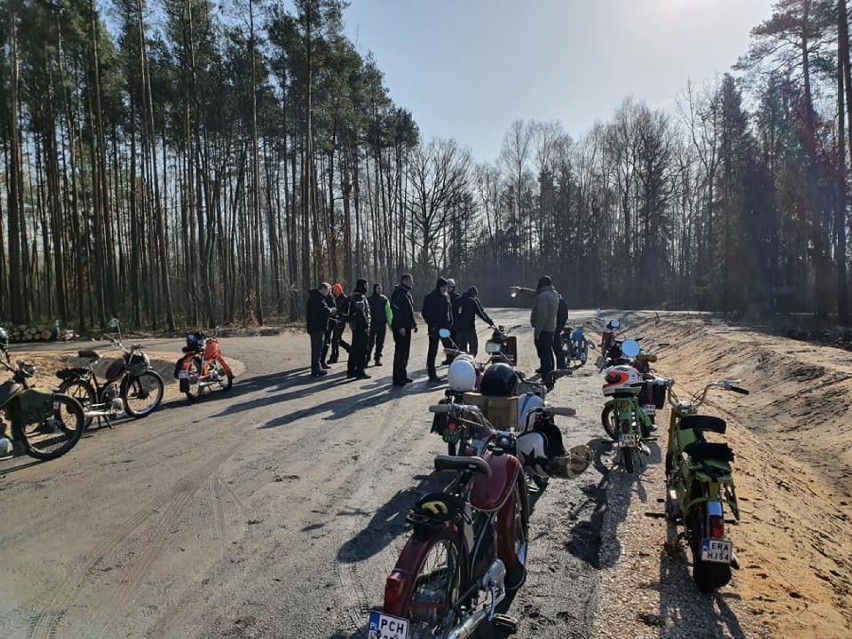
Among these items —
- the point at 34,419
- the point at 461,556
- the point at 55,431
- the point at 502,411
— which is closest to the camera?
the point at 461,556

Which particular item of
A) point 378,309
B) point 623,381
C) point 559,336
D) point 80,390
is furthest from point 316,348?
point 623,381

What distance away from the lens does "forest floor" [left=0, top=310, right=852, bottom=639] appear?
3.12 m

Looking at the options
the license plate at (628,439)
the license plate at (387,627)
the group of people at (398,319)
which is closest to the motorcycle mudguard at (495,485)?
the license plate at (387,627)

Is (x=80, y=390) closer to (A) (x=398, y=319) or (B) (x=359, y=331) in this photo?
(B) (x=359, y=331)

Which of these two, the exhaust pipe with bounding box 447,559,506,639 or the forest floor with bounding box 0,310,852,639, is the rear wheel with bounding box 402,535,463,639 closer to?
the exhaust pipe with bounding box 447,559,506,639

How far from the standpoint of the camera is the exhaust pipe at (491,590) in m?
2.58

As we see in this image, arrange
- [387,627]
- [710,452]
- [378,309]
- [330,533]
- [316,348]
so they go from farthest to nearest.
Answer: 1. [378,309]
2. [316,348]
3. [330,533]
4. [710,452]
5. [387,627]

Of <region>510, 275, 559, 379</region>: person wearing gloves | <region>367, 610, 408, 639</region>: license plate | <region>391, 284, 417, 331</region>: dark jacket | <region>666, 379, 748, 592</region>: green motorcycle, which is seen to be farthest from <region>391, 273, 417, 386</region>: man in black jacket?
<region>367, 610, 408, 639</region>: license plate

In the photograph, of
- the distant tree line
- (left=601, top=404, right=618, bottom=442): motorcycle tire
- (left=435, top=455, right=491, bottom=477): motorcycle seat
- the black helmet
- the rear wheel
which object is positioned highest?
the distant tree line

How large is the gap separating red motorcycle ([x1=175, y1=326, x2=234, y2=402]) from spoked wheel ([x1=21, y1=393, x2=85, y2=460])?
2.40 metres

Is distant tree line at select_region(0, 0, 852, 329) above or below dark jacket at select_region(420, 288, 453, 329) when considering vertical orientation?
above

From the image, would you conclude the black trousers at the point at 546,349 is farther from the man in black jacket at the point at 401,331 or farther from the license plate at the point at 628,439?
the license plate at the point at 628,439

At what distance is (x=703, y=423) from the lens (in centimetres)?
381

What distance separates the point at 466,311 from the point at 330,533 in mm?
7203
